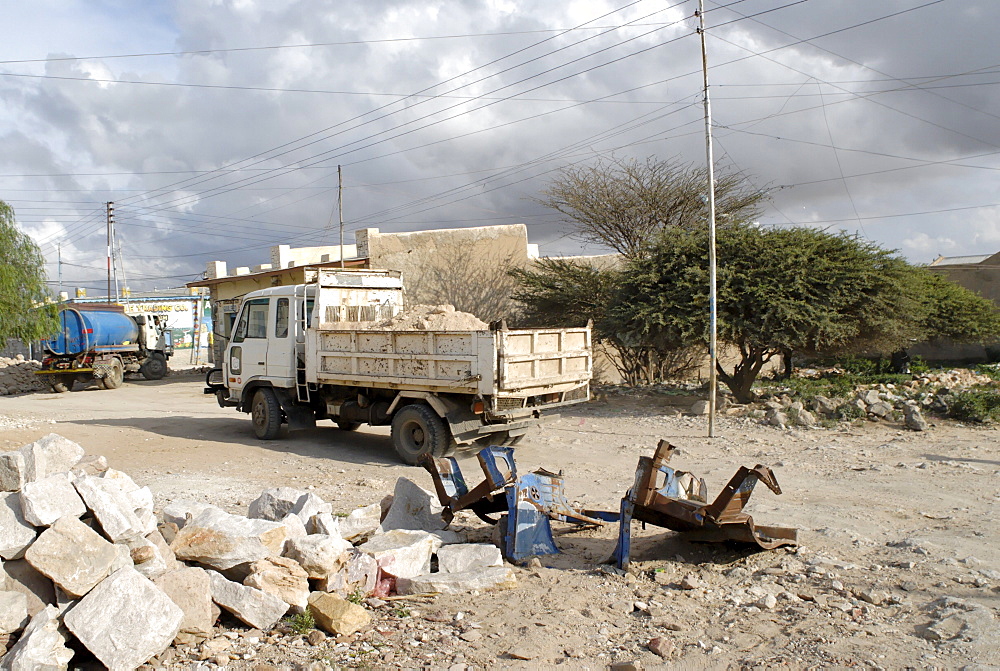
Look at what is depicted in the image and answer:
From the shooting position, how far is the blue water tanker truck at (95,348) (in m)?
25.0

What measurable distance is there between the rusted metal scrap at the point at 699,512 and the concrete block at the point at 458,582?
899mm

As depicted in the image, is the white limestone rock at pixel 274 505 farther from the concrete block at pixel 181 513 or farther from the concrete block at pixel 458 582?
the concrete block at pixel 458 582

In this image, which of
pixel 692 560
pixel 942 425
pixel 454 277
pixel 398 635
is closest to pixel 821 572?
pixel 692 560

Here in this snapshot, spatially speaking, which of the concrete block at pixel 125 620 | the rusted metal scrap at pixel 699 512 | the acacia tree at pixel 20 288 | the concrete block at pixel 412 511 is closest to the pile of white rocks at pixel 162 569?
the concrete block at pixel 125 620

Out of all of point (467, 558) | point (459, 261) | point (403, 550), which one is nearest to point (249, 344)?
point (403, 550)

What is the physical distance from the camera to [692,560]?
5.69 meters

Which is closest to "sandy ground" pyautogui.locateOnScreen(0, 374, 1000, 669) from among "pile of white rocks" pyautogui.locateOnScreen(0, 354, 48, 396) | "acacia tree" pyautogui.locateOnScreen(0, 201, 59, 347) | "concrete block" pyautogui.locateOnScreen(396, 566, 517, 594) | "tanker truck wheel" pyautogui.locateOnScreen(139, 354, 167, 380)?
"concrete block" pyautogui.locateOnScreen(396, 566, 517, 594)

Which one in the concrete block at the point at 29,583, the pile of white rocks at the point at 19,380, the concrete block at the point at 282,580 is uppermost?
the concrete block at the point at 29,583

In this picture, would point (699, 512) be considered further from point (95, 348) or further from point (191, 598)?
point (95, 348)

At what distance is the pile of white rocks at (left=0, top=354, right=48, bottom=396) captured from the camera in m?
27.1

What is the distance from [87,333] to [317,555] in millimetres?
23992

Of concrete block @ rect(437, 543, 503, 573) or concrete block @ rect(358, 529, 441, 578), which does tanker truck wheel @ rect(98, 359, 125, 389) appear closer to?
concrete block @ rect(358, 529, 441, 578)

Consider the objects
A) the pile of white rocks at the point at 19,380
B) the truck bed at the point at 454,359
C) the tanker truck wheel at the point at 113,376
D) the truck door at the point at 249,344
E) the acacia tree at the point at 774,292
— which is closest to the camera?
the truck bed at the point at 454,359

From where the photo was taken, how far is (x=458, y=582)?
16.8 ft
